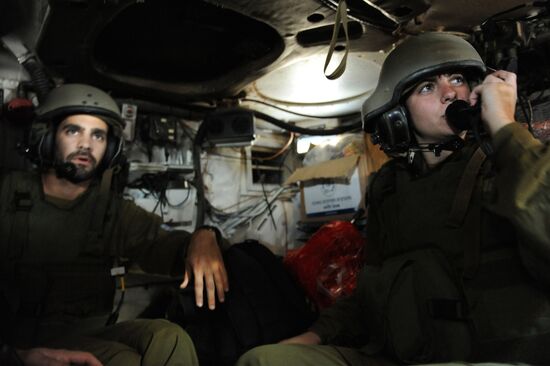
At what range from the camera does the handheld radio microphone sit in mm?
1035

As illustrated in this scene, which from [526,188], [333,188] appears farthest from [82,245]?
[526,188]

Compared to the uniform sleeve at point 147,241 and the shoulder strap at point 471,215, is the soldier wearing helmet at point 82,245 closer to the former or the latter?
the uniform sleeve at point 147,241

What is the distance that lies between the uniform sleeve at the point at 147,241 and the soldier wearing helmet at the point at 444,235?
64 cm

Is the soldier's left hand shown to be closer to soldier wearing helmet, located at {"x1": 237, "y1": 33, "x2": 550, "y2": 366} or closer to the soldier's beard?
soldier wearing helmet, located at {"x1": 237, "y1": 33, "x2": 550, "y2": 366}

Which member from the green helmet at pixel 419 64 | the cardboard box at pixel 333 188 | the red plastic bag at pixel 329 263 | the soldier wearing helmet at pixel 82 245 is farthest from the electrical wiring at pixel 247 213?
the green helmet at pixel 419 64

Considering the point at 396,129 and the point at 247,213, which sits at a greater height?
the point at 396,129

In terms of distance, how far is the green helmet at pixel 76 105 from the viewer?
67.9 inches

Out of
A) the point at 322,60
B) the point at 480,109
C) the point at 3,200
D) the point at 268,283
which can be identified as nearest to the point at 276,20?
the point at 322,60

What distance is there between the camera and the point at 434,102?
1266 millimetres

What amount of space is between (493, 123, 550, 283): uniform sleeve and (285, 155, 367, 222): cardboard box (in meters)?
1.32

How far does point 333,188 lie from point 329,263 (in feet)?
1.86

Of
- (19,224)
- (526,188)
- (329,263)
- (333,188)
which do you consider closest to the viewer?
(526,188)

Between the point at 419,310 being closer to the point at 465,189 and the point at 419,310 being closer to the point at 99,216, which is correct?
the point at 465,189

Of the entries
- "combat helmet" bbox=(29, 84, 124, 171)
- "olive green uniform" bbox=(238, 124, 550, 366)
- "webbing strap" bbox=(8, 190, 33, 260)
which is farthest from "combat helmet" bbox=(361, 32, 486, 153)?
"webbing strap" bbox=(8, 190, 33, 260)
